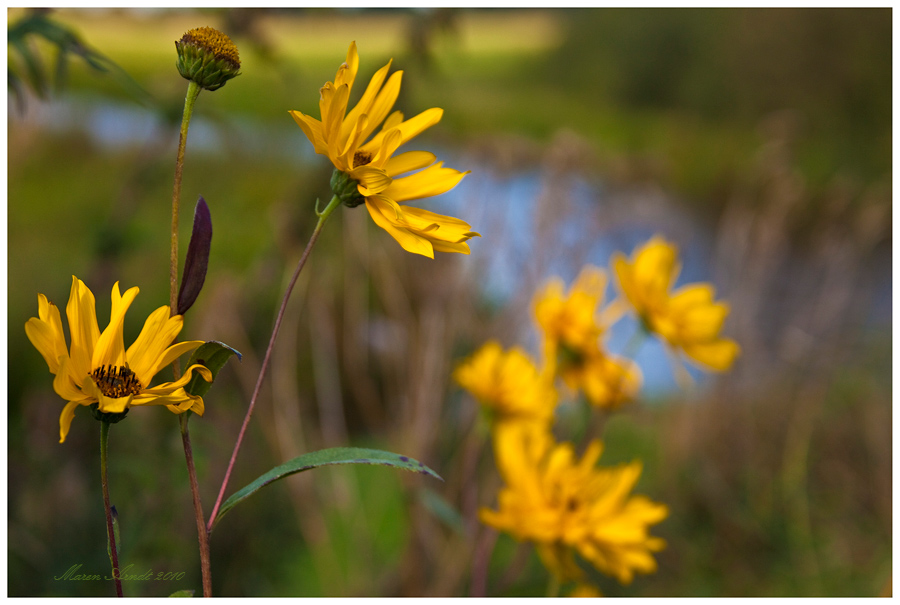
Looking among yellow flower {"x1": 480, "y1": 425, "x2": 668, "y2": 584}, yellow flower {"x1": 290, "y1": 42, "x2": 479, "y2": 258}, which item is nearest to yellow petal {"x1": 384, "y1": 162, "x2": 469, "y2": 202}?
yellow flower {"x1": 290, "y1": 42, "x2": 479, "y2": 258}

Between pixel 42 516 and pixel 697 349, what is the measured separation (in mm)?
597

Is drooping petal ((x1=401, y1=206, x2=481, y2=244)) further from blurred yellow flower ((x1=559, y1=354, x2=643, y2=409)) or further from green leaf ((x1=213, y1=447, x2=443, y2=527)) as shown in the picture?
blurred yellow flower ((x1=559, y1=354, x2=643, y2=409))

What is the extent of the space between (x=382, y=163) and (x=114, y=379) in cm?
9

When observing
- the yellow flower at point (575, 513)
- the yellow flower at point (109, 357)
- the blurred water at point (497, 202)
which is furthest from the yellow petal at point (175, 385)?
the blurred water at point (497, 202)

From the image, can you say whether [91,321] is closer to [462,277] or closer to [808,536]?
[462,277]

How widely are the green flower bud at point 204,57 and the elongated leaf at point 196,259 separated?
0.03 metres

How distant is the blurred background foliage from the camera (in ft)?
2.07

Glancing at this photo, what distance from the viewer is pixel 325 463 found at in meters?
0.17

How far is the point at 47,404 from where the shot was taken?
0.66m

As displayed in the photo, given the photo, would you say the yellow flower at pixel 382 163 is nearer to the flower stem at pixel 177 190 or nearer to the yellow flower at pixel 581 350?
the flower stem at pixel 177 190

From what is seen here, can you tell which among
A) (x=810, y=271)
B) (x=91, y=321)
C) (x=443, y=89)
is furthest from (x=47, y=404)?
(x=810, y=271)

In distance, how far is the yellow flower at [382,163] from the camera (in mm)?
168

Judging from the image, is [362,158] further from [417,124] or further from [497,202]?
[497,202]

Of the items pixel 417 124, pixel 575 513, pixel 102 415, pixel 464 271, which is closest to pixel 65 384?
pixel 102 415
